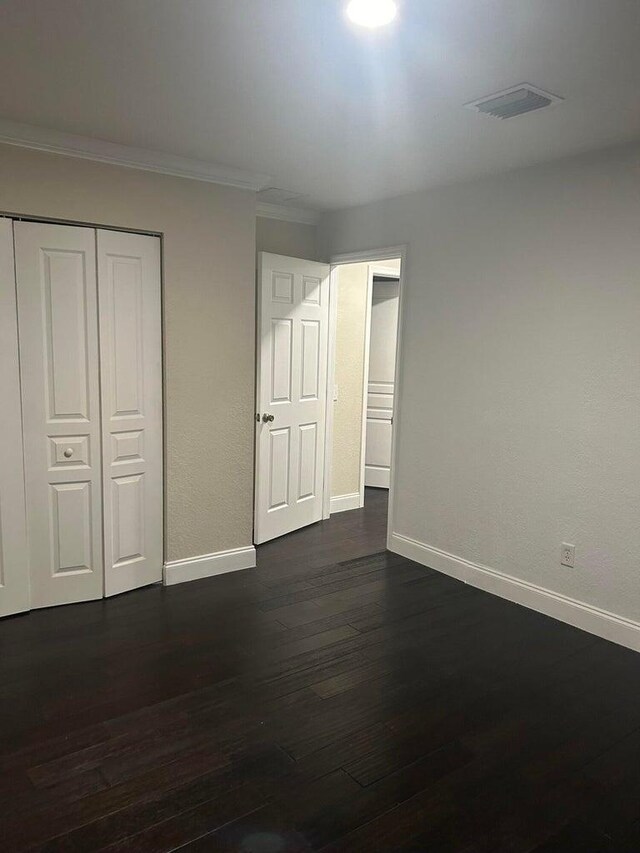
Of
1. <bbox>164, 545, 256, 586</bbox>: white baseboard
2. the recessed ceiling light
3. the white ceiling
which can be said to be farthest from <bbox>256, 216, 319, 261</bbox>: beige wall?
the recessed ceiling light

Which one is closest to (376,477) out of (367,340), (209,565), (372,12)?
(367,340)

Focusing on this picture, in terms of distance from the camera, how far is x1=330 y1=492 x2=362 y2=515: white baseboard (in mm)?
5355

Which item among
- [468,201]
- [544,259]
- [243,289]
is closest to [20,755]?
[243,289]

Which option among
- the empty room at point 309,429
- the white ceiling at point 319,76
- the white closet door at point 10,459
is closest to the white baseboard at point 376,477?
the empty room at point 309,429

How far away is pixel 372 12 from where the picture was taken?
1.78 metres

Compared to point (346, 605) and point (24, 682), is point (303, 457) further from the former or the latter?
point (24, 682)

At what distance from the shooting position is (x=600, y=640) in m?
3.16

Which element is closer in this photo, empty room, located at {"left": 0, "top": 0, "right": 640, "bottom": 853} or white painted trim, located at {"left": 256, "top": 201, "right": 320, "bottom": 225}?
empty room, located at {"left": 0, "top": 0, "right": 640, "bottom": 853}

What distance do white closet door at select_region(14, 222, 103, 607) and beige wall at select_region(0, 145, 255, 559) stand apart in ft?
0.79

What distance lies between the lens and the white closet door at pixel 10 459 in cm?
305

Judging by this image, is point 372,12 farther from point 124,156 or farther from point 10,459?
point 10,459

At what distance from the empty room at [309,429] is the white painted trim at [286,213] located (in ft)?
0.06

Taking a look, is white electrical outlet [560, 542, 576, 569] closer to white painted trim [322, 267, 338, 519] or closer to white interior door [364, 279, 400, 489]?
white painted trim [322, 267, 338, 519]

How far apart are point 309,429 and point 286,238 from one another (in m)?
1.48
